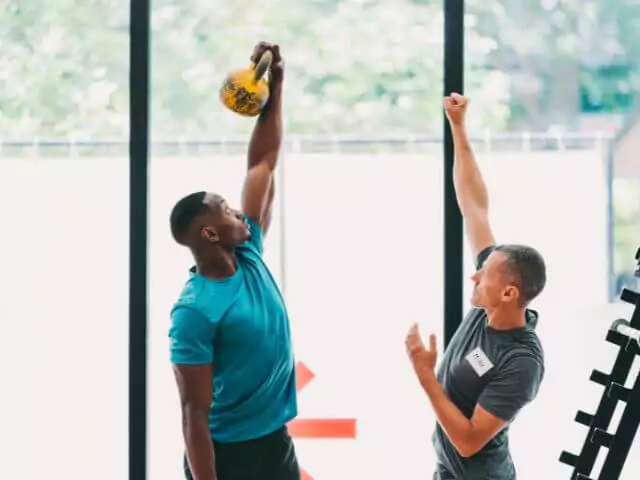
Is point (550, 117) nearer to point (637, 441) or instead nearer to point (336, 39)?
point (336, 39)

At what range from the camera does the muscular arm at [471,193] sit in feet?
7.16

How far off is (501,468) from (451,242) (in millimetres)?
637

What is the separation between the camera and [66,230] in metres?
2.54

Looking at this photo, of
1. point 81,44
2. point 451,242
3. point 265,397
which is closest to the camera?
point 265,397

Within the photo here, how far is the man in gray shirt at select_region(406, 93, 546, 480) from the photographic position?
6.31ft

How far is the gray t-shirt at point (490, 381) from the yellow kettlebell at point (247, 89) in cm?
76

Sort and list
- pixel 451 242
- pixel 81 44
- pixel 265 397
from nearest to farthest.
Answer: pixel 265 397
pixel 451 242
pixel 81 44

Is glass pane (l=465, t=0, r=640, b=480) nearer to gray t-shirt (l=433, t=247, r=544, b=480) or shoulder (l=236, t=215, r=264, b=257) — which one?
gray t-shirt (l=433, t=247, r=544, b=480)

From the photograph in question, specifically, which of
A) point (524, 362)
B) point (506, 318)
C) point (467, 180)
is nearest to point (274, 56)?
point (467, 180)

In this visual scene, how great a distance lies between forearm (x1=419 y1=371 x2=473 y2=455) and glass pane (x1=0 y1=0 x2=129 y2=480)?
1004 millimetres

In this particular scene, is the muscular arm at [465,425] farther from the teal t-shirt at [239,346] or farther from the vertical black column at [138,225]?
the vertical black column at [138,225]

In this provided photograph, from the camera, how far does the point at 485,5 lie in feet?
7.95

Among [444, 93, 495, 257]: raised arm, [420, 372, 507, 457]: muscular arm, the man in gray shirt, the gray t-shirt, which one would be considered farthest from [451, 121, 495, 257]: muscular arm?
[420, 372, 507, 457]: muscular arm

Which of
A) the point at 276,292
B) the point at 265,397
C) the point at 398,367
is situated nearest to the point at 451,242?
the point at 398,367
